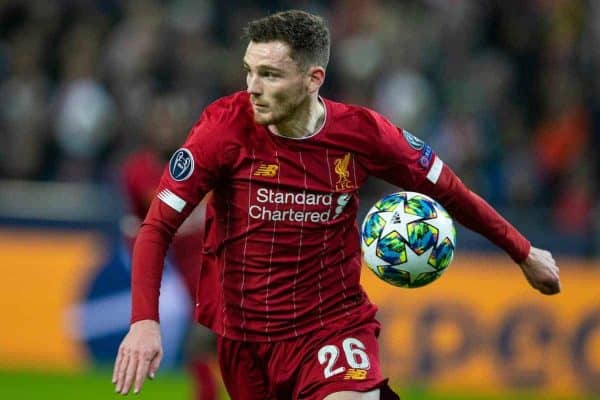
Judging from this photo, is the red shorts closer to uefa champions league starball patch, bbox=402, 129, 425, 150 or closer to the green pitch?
uefa champions league starball patch, bbox=402, 129, 425, 150

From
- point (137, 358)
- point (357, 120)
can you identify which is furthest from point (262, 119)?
point (137, 358)

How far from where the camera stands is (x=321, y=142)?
5789mm

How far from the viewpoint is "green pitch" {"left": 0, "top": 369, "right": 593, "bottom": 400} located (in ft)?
34.7

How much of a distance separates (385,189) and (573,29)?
273 centimetres

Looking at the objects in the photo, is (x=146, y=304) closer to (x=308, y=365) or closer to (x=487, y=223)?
(x=308, y=365)

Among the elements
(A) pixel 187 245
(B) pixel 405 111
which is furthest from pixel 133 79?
(A) pixel 187 245

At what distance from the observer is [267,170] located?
5.71 meters

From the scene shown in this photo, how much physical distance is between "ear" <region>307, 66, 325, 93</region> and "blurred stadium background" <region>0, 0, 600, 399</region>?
4.03 m

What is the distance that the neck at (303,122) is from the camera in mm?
5770

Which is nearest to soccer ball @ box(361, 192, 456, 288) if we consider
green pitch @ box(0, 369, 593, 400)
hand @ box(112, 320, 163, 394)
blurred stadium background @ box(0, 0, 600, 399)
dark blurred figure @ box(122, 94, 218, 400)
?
hand @ box(112, 320, 163, 394)

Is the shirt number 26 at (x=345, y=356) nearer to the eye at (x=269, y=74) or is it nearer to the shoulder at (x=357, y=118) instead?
the shoulder at (x=357, y=118)

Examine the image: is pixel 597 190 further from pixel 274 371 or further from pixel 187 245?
pixel 274 371

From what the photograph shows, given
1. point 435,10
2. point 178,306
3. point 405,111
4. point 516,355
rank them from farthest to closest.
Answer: point 435,10, point 405,111, point 178,306, point 516,355

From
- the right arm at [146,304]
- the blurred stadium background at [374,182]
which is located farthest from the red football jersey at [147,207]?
the right arm at [146,304]
